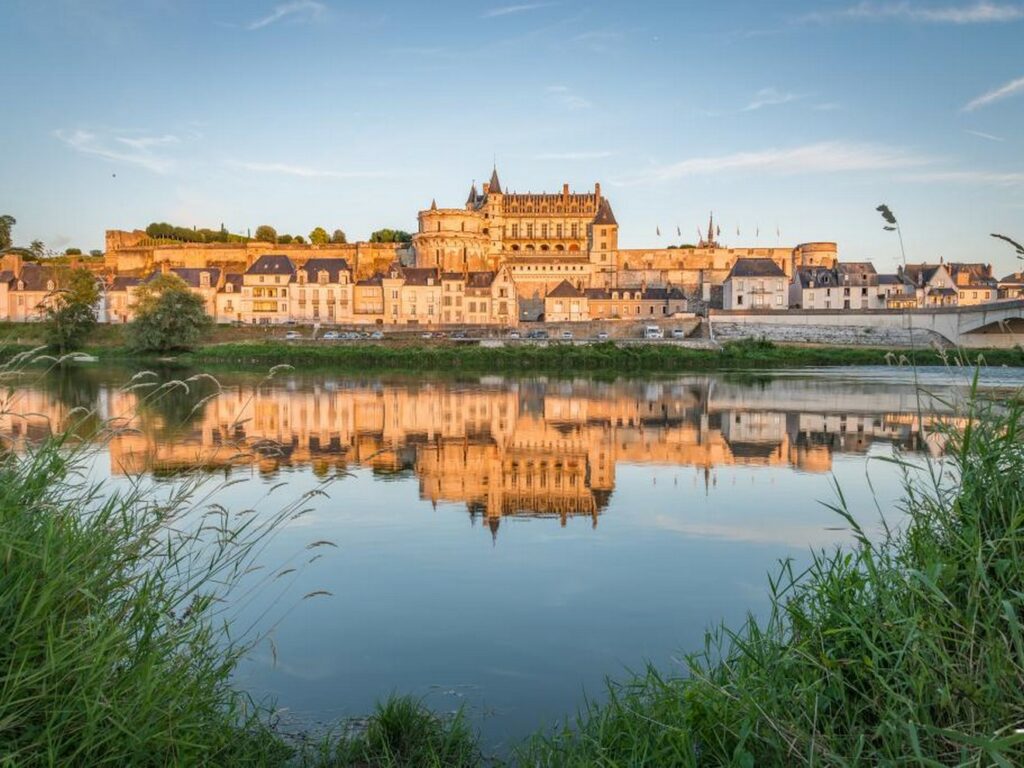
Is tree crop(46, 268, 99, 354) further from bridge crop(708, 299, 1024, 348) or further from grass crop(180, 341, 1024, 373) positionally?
bridge crop(708, 299, 1024, 348)

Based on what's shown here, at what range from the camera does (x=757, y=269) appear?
6369 centimetres

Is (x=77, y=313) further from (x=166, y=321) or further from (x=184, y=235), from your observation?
(x=184, y=235)

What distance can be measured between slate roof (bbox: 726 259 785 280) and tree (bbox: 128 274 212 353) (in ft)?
133

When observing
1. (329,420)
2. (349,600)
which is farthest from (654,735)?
(329,420)

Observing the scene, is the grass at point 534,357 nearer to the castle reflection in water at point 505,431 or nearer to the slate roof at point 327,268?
the castle reflection in water at point 505,431

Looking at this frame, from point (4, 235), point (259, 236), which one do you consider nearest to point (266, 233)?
point (259, 236)

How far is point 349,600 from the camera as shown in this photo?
636cm

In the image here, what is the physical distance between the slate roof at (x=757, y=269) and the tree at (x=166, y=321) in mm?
40656

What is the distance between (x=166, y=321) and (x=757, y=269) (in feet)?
145

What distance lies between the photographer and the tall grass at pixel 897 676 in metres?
2.65

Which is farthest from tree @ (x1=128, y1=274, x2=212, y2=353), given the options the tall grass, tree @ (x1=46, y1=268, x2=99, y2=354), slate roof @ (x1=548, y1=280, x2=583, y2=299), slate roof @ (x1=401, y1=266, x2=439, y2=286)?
the tall grass

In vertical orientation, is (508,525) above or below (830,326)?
below

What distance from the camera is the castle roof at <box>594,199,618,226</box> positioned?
8206cm

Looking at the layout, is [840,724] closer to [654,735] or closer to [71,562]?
[654,735]
